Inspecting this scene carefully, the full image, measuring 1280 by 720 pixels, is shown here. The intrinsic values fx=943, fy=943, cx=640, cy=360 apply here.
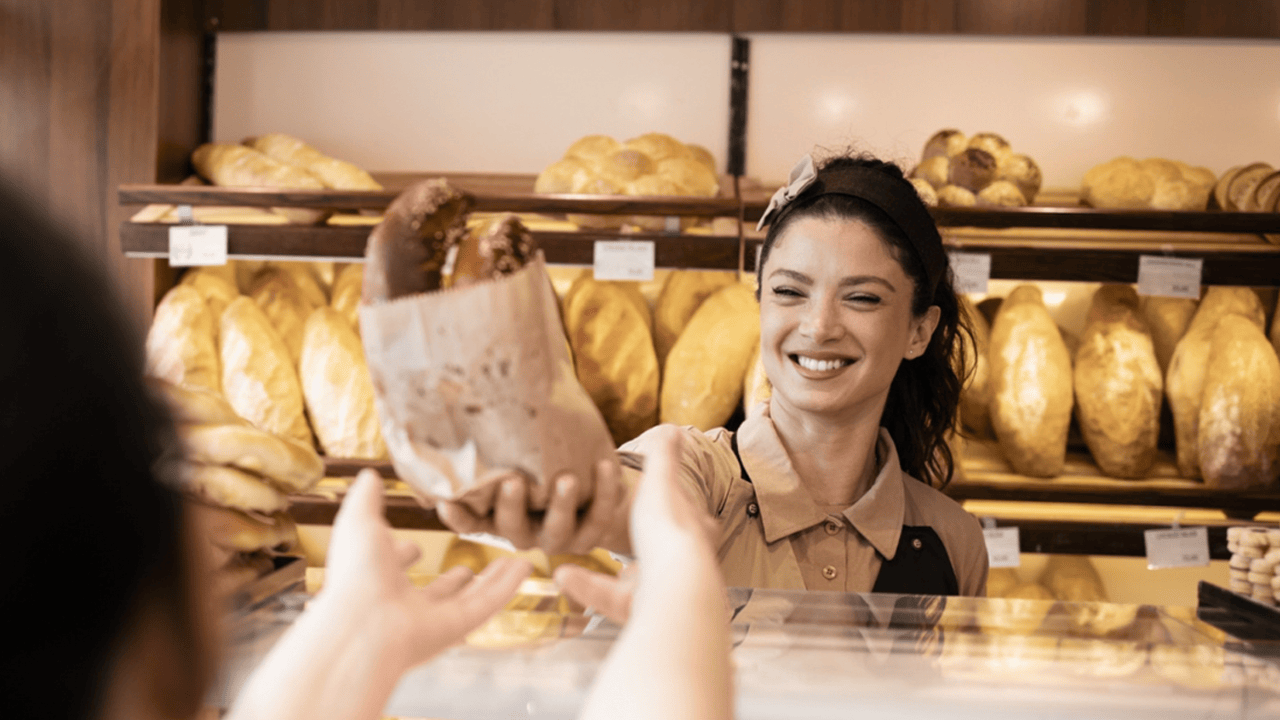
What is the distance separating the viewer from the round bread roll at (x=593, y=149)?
207cm

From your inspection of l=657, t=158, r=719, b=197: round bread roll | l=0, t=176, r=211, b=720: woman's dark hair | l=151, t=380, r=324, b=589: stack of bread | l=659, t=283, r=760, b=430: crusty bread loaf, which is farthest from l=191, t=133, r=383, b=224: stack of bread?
l=0, t=176, r=211, b=720: woman's dark hair

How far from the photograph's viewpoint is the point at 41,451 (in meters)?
0.29

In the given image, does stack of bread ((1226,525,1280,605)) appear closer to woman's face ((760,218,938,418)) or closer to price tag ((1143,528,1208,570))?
woman's face ((760,218,938,418))

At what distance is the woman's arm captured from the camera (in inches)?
15.8

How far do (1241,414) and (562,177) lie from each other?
58.9 inches

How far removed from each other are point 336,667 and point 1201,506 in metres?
2.01

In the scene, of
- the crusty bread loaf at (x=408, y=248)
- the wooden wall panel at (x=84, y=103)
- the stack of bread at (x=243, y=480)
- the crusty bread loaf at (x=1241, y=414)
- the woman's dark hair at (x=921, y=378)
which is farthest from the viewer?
the wooden wall panel at (x=84, y=103)

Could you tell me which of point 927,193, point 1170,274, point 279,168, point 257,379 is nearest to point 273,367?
point 257,379

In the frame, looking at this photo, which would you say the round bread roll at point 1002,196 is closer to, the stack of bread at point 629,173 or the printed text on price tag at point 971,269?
the printed text on price tag at point 971,269

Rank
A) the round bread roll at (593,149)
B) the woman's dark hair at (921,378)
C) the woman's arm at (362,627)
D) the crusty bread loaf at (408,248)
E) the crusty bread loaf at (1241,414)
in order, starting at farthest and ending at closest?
the round bread roll at (593,149)
the crusty bread loaf at (1241,414)
the woman's dark hair at (921,378)
the crusty bread loaf at (408,248)
the woman's arm at (362,627)

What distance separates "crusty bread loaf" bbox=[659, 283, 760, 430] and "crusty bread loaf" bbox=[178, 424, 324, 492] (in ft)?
3.84

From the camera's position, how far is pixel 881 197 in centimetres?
125

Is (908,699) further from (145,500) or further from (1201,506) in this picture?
(1201,506)

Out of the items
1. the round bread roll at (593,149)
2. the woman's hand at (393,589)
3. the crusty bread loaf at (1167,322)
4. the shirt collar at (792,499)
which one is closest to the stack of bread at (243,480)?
the woman's hand at (393,589)
